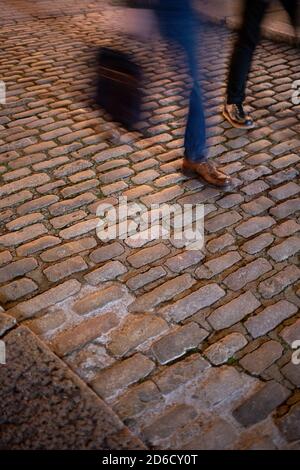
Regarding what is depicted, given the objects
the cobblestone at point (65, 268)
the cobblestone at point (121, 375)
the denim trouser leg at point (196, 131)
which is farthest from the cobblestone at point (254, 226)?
the cobblestone at point (121, 375)

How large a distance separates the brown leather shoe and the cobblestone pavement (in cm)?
7

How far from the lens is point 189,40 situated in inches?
111

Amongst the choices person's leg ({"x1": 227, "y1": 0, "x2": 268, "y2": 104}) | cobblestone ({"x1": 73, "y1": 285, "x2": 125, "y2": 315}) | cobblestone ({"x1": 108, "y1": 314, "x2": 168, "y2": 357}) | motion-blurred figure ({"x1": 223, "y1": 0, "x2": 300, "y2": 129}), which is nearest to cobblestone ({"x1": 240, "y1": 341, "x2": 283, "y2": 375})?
cobblestone ({"x1": 108, "y1": 314, "x2": 168, "y2": 357})

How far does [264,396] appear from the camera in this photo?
1.98m

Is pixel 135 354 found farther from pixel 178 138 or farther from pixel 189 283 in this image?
pixel 178 138

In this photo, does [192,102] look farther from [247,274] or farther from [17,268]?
[17,268]

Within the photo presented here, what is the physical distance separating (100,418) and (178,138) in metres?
2.64

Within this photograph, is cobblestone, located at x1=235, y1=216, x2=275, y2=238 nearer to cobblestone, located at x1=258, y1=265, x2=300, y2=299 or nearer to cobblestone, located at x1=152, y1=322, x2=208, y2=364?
cobblestone, located at x1=258, y1=265, x2=300, y2=299

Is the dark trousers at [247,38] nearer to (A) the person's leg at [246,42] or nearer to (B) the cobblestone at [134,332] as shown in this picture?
(A) the person's leg at [246,42]

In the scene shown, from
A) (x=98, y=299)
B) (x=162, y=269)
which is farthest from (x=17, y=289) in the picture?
(x=162, y=269)

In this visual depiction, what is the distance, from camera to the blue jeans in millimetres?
A: 2660

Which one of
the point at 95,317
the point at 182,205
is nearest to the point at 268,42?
the point at 182,205

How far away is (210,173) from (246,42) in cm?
130

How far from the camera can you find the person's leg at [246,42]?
3.62 meters
